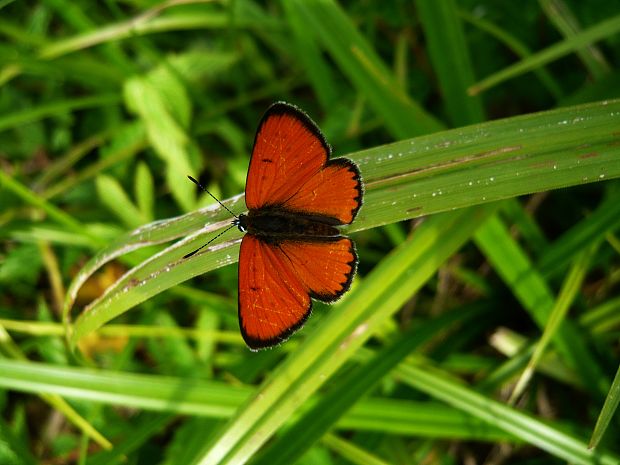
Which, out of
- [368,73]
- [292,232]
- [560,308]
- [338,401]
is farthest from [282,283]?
[560,308]

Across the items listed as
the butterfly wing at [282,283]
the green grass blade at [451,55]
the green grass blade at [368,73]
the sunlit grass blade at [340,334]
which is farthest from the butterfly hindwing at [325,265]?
the green grass blade at [451,55]

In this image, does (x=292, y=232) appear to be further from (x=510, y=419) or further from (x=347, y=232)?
(x=510, y=419)

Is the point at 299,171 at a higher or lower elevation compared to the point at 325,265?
higher

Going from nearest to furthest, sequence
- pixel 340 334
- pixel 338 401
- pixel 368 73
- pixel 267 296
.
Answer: pixel 267 296 < pixel 340 334 < pixel 338 401 < pixel 368 73

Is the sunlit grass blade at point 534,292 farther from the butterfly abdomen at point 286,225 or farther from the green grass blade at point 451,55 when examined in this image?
the butterfly abdomen at point 286,225

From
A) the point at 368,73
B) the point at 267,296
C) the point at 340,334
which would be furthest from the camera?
the point at 368,73

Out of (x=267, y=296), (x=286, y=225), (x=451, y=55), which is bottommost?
(x=267, y=296)

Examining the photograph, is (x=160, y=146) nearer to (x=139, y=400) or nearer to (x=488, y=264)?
(x=139, y=400)
